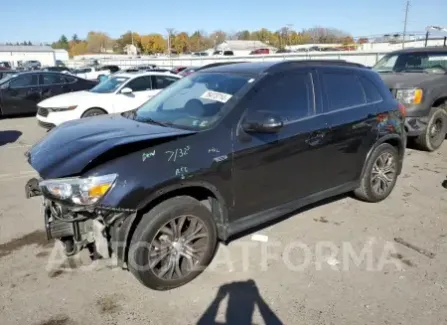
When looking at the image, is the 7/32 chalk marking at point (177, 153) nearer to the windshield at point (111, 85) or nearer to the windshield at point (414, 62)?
the windshield at point (414, 62)

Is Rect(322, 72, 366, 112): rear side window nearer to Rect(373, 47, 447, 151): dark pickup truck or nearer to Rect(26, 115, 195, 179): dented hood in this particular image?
Rect(26, 115, 195, 179): dented hood

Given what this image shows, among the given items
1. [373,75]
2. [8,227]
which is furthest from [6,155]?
[373,75]

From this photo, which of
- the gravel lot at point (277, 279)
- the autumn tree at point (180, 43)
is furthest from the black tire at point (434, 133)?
the autumn tree at point (180, 43)

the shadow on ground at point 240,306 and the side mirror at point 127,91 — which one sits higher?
the side mirror at point 127,91

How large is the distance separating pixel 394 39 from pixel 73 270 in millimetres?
55642

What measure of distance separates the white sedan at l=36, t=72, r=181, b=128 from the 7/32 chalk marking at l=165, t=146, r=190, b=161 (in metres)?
6.63

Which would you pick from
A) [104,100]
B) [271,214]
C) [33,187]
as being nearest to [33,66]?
[104,100]

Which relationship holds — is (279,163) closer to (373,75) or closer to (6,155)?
(373,75)

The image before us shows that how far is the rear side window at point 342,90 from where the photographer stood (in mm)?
4214

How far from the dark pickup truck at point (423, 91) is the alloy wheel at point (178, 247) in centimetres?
555

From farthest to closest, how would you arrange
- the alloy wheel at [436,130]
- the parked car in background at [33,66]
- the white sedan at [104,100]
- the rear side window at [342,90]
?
the parked car in background at [33,66], the white sedan at [104,100], the alloy wheel at [436,130], the rear side window at [342,90]

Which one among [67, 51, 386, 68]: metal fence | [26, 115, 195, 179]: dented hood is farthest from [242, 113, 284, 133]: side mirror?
[67, 51, 386, 68]: metal fence

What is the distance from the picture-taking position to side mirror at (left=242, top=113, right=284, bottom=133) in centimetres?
336

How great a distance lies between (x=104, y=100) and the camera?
9.34 m
